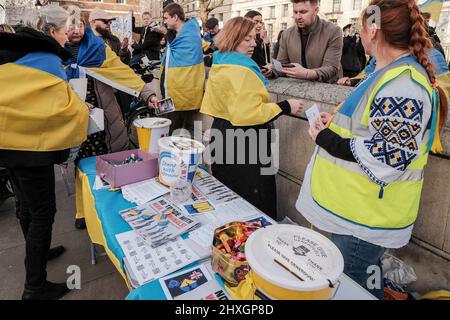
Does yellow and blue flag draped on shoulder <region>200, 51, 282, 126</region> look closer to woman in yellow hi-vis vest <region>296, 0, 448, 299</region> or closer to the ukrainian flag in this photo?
woman in yellow hi-vis vest <region>296, 0, 448, 299</region>

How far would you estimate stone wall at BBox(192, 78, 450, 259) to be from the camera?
1.68 m

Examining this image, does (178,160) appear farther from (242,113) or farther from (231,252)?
(231,252)

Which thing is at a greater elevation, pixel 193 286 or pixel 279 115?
pixel 279 115

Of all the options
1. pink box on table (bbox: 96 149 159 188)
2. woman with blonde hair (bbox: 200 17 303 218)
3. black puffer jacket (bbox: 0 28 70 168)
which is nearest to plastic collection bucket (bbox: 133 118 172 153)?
pink box on table (bbox: 96 149 159 188)

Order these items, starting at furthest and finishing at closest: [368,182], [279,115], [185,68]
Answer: [185,68] < [279,115] < [368,182]

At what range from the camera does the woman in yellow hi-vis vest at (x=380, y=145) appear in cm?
123

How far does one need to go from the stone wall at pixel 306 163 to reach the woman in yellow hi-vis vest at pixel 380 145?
289mm

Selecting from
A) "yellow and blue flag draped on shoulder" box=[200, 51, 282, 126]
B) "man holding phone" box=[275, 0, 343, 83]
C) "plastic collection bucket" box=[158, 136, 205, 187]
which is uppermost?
"man holding phone" box=[275, 0, 343, 83]

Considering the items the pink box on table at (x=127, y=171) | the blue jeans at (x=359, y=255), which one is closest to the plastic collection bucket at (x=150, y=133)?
the pink box on table at (x=127, y=171)

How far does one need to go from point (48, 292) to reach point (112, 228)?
1047mm

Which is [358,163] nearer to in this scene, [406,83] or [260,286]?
[406,83]

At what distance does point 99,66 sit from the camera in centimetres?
282

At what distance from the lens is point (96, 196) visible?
6.59 feet

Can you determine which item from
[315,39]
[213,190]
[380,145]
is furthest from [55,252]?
[315,39]
